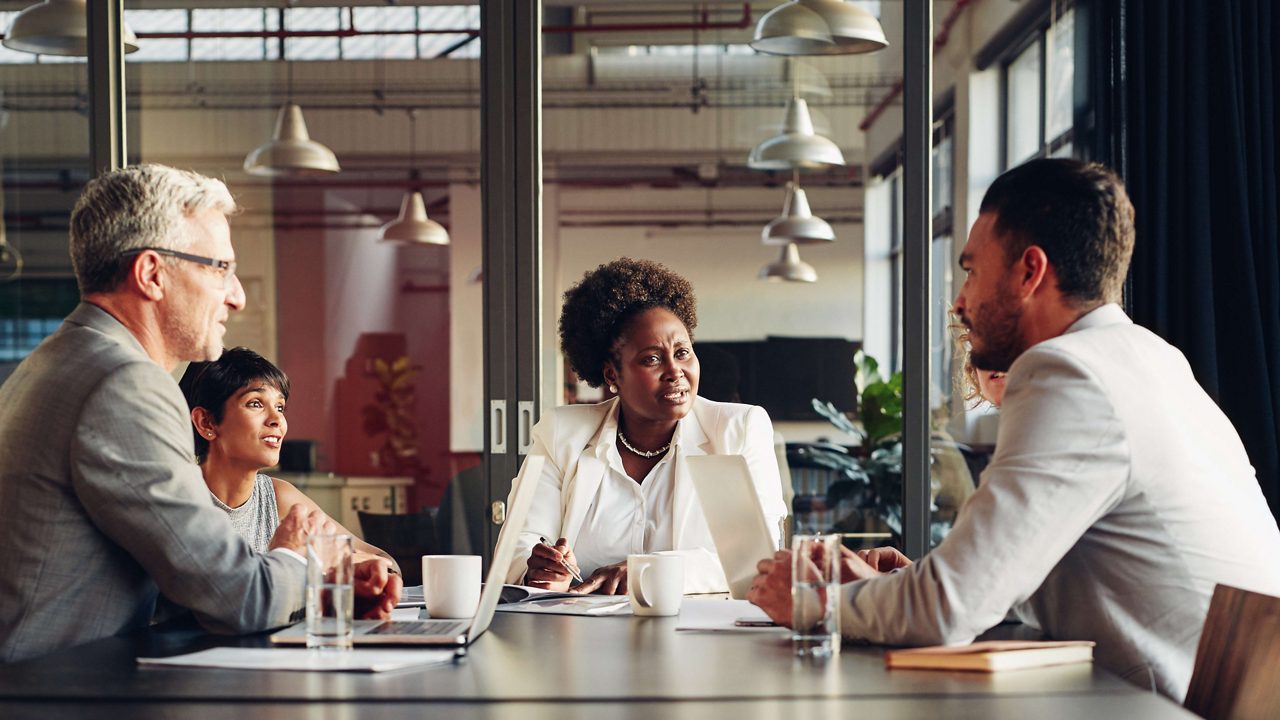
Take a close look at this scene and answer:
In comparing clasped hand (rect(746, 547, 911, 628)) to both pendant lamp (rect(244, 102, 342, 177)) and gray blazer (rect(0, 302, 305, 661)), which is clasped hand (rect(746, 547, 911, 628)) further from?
pendant lamp (rect(244, 102, 342, 177))

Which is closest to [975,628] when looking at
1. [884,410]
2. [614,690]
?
[614,690]

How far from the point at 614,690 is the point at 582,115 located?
3186mm

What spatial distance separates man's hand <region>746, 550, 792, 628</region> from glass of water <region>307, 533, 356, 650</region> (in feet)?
2.01

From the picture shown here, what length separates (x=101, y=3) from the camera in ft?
14.4

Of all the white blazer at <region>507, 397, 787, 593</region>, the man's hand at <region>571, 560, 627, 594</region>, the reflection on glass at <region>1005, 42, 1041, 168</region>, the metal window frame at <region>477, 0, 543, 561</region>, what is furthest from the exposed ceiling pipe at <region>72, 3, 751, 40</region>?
the man's hand at <region>571, 560, 627, 594</region>

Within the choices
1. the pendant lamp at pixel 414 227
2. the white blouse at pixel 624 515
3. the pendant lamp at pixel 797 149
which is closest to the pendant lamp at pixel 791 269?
the pendant lamp at pixel 797 149

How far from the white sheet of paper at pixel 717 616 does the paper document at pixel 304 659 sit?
1.51 feet

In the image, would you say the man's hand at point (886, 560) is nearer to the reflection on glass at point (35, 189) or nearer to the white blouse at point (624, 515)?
the white blouse at point (624, 515)

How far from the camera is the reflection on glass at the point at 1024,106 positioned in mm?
4586

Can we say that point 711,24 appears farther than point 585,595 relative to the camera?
Yes

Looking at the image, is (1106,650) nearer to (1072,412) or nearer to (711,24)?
(1072,412)

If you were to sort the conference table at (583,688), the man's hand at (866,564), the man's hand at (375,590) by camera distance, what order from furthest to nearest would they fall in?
the man's hand at (375,590), the man's hand at (866,564), the conference table at (583,688)

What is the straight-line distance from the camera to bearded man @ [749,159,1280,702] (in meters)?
1.69

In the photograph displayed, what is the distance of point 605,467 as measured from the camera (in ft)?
10.5
